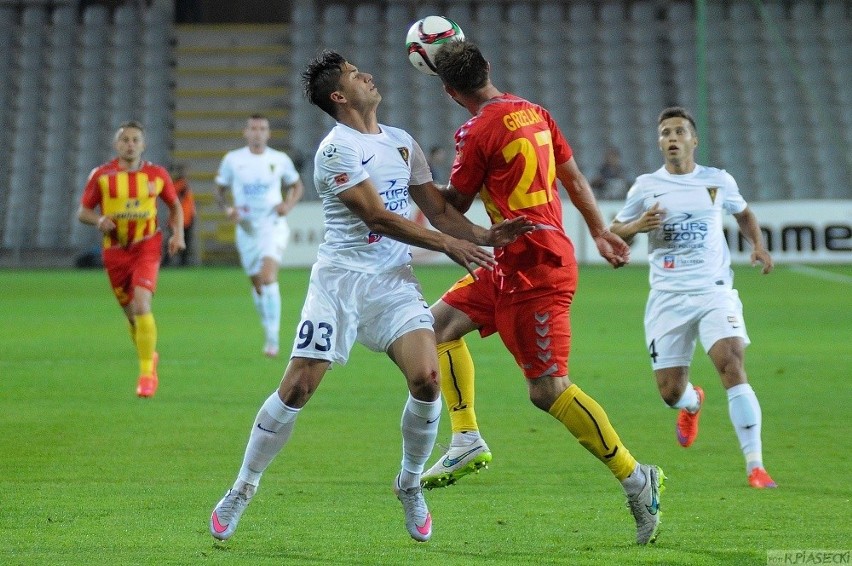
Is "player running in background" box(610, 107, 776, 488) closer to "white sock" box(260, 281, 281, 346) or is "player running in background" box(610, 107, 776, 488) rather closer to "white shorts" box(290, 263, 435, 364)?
"white shorts" box(290, 263, 435, 364)

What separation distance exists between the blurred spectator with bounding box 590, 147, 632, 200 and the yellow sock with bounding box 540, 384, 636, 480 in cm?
1903

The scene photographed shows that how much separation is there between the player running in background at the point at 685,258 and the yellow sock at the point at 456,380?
1.20 m

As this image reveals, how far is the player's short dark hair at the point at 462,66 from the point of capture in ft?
17.7

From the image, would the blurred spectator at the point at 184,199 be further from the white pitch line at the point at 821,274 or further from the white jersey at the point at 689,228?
→ the white jersey at the point at 689,228

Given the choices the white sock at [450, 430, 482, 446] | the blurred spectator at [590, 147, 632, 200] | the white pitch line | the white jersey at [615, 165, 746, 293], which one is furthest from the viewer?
the blurred spectator at [590, 147, 632, 200]

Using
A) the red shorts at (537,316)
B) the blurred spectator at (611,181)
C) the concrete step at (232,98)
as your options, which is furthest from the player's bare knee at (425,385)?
the concrete step at (232,98)

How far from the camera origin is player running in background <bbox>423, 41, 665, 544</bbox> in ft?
17.7

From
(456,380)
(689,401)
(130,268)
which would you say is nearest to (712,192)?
(689,401)

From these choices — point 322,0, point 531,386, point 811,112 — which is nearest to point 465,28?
point 322,0

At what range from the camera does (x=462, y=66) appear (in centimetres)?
541

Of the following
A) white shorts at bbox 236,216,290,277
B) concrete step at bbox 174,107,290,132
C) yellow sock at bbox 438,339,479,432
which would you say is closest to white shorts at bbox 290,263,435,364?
yellow sock at bbox 438,339,479,432

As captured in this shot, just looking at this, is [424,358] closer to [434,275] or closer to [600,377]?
[600,377]

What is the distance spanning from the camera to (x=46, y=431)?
7.86m

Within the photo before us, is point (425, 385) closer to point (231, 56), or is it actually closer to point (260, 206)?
point (260, 206)
